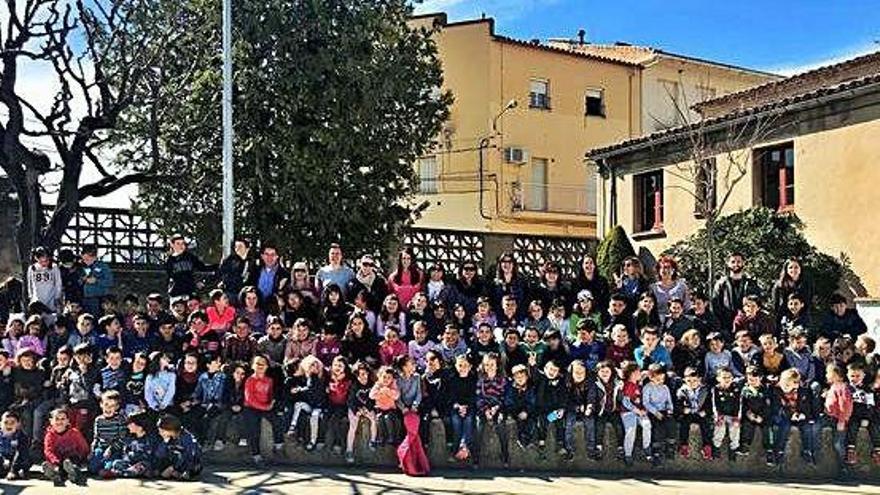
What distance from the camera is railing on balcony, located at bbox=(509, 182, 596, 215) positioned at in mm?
34719

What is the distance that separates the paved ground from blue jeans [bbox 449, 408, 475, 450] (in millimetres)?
311

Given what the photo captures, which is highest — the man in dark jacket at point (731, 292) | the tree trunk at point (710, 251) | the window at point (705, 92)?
the window at point (705, 92)

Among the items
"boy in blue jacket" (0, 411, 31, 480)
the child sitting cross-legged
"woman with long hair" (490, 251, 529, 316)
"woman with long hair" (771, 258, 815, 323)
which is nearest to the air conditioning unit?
"woman with long hair" (490, 251, 529, 316)

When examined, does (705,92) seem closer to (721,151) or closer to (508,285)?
(721,151)

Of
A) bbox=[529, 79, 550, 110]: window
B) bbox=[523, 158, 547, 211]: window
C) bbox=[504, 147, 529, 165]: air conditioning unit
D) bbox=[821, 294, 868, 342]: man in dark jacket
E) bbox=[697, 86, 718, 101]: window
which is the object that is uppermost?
bbox=[697, 86, 718, 101]: window

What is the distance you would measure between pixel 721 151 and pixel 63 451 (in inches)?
602

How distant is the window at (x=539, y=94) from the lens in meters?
35.2

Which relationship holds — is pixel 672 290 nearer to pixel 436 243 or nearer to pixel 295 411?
pixel 295 411

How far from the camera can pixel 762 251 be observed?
19141 mm

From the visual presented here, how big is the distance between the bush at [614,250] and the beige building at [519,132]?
30.3ft

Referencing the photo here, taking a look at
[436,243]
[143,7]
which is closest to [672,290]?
[143,7]

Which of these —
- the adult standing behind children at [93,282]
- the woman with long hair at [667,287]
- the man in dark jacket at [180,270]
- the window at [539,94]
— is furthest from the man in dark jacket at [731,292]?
the window at [539,94]

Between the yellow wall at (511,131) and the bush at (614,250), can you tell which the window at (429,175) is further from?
the bush at (614,250)

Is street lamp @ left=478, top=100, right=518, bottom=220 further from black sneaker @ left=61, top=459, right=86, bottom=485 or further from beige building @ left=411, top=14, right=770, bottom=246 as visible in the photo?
black sneaker @ left=61, top=459, right=86, bottom=485
